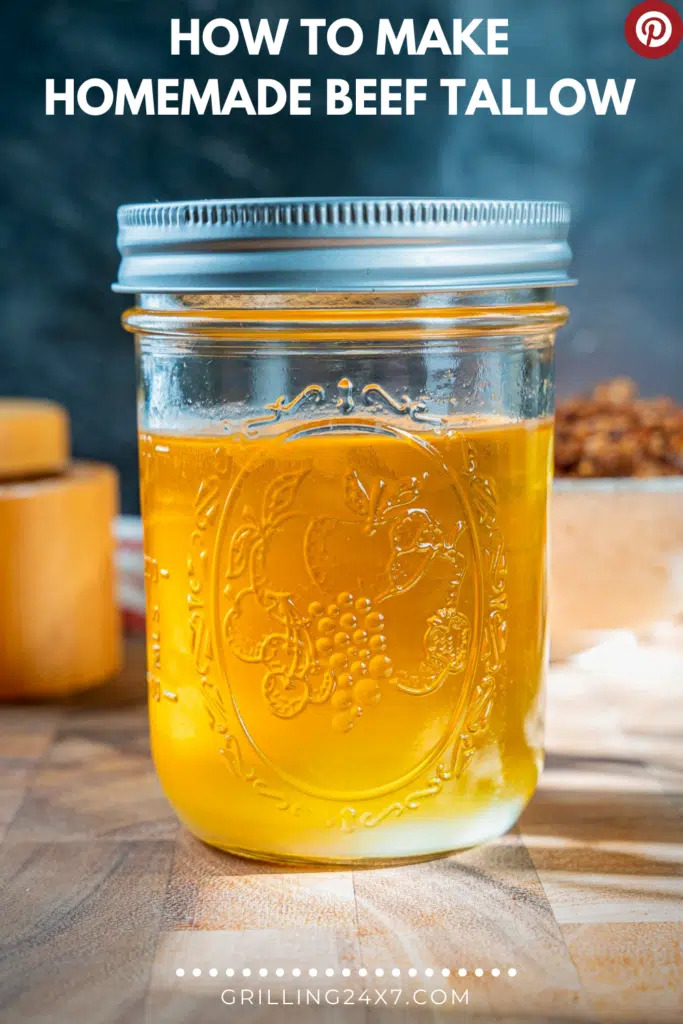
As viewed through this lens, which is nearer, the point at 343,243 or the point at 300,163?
the point at 343,243

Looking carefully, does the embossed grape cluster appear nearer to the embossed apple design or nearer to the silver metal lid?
the embossed apple design

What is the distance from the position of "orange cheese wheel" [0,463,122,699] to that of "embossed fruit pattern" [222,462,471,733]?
15.7 inches

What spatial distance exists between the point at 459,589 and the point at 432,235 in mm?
173

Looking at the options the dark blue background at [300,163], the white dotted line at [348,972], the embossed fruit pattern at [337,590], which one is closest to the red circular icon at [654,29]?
the dark blue background at [300,163]

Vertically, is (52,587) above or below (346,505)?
below

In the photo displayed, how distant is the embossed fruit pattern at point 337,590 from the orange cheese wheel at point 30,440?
0.43m

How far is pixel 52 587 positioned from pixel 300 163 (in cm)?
45

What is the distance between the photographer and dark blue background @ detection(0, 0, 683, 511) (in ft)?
3.55

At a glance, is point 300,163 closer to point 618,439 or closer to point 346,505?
point 618,439

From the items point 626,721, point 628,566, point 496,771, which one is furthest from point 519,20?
point 496,771

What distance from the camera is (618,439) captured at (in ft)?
3.25

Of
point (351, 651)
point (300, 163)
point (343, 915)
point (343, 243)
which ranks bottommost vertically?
point (343, 915)

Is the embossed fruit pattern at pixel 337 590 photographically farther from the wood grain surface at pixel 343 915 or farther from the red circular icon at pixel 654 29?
the red circular icon at pixel 654 29

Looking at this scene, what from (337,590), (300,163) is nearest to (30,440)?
(300,163)
